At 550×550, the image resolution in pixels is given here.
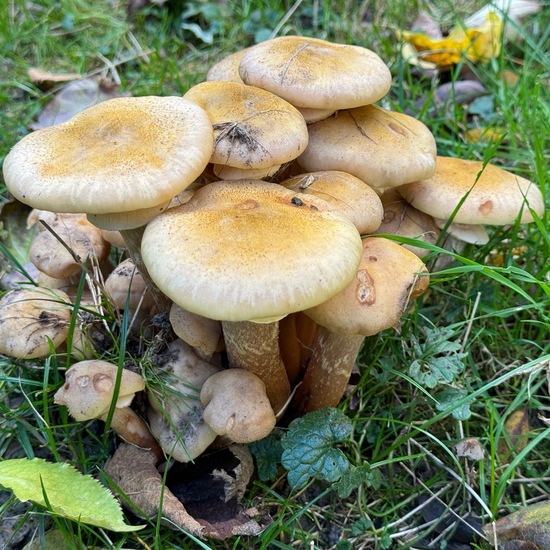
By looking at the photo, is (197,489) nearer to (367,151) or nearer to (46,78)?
(367,151)

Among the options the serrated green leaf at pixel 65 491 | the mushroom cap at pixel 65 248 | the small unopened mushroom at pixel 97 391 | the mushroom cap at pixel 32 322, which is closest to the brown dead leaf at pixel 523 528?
the serrated green leaf at pixel 65 491

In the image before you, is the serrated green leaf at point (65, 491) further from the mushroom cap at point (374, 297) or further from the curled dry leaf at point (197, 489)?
the mushroom cap at point (374, 297)

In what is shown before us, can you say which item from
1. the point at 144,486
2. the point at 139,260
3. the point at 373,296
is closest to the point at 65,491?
the point at 144,486

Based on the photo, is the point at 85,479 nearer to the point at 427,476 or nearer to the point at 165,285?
the point at 165,285

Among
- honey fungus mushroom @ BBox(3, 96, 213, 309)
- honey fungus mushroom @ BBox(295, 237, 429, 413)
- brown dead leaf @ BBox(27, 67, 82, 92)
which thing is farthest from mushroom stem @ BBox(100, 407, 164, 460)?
brown dead leaf @ BBox(27, 67, 82, 92)

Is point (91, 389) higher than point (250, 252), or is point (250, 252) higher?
point (250, 252)

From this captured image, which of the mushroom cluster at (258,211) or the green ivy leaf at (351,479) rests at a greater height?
the mushroom cluster at (258,211)
